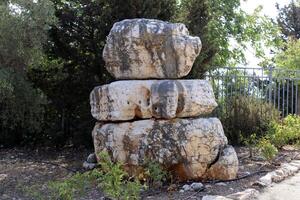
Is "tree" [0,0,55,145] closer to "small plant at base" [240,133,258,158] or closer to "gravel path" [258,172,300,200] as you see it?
"small plant at base" [240,133,258,158]

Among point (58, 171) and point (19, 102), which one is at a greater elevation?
point (19, 102)

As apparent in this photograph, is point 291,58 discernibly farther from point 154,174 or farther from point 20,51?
point 154,174

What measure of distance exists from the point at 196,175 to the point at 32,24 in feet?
13.0

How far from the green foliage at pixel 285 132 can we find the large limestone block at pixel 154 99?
3.25 meters

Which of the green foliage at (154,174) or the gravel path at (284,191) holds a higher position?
the green foliage at (154,174)

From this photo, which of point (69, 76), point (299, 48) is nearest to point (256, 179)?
point (69, 76)

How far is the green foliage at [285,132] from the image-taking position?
10.1 meters

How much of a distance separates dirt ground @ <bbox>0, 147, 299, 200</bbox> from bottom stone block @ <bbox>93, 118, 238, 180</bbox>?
0.25 metres

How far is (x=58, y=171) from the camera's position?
816cm

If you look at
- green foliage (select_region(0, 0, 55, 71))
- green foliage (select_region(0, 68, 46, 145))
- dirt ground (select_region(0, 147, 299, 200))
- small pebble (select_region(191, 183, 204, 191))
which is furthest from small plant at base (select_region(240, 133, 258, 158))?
green foliage (select_region(0, 0, 55, 71))

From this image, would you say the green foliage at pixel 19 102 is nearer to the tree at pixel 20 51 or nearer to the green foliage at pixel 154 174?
the tree at pixel 20 51

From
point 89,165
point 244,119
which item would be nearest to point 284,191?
point 89,165

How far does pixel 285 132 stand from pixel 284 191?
3963mm

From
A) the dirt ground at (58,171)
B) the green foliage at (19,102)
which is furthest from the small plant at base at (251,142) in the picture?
the green foliage at (19,102)
